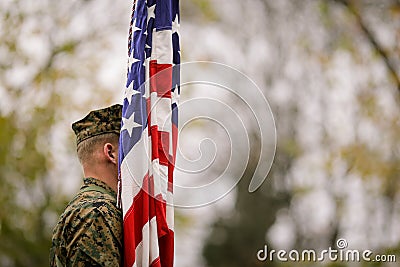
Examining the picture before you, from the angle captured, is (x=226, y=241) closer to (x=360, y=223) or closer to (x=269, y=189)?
(x=269, y=189)

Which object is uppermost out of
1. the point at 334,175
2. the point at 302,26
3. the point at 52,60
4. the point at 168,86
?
the point at 302,26

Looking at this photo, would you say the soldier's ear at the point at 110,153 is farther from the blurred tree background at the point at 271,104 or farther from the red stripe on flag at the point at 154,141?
the blurred tree background at the point at 271,104

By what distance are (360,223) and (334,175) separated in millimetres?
562

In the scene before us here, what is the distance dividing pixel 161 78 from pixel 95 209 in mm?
399

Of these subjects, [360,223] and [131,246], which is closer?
[131,246]

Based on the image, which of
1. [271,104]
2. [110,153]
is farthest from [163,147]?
[271,104]

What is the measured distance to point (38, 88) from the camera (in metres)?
5.91

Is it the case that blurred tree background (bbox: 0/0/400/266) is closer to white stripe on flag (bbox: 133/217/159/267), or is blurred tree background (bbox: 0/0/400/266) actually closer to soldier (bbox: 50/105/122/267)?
soldier (bbox: 50/105/122/267)

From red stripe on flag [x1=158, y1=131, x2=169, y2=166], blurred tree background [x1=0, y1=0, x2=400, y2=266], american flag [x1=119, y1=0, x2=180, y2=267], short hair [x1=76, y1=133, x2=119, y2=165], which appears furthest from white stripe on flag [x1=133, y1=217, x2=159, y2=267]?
blurred tree background [x1=0, y1=0, x2=400, y2=266]

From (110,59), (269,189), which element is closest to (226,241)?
(269,189)

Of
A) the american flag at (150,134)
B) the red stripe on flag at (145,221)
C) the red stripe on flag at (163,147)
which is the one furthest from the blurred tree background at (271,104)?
the red stripe on flag at (145,221)

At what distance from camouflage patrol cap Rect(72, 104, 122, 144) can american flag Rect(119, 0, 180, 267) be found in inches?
4.3

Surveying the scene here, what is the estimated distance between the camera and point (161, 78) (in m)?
1.73

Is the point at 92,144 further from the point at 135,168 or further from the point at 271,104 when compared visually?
the point at 271,104
